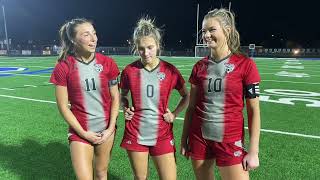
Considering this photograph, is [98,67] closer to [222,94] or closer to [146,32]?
[146,32]

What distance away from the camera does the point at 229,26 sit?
257 centimetres

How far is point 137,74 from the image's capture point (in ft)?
9.80

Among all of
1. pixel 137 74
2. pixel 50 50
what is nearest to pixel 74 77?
pixel 137 74

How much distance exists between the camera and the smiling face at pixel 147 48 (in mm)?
2881

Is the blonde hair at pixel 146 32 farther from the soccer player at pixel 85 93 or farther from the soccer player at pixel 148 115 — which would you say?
the soccer player at pixel 85 93

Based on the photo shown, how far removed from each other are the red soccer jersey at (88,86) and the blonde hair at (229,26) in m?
1.00

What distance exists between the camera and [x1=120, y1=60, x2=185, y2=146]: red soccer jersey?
116 inches

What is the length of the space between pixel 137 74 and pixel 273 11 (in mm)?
80940

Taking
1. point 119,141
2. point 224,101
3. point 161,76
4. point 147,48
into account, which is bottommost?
point 119,141

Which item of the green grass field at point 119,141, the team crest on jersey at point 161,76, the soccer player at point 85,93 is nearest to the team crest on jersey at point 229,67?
the team crest on jersey at point 161,76

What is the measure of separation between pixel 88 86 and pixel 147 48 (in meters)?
0.58

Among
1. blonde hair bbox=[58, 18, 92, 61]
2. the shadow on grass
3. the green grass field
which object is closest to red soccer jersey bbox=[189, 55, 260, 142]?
blonde hair bbox=[58, 18, 92, 61]

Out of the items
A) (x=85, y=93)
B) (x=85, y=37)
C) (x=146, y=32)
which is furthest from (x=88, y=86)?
(x=146, y=32)

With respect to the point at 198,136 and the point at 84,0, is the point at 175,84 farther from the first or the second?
the point at 84,0
